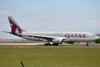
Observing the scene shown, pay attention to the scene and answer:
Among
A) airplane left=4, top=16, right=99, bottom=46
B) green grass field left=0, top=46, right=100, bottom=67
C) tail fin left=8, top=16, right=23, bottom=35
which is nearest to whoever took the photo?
green grass field left=0, top=46, right=100, bottom=67

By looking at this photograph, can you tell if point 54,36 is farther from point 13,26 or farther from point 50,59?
point 50,59

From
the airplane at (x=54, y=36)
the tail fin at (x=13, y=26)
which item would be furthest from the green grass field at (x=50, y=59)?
the tail fin at (x=13, y=26)

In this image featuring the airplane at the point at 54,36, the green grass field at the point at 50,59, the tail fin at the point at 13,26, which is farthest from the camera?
the tail fin at the point at 13,26

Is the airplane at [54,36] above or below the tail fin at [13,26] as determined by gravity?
below

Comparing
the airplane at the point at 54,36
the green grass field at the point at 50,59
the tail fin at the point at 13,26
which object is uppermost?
the tail fin at the point at 13,26

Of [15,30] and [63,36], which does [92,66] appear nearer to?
[63,36]

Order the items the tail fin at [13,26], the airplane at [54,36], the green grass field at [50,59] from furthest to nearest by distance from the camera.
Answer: the tail fin at [13,26] → the airplane at [54,36] → the green grass field at [50,59]

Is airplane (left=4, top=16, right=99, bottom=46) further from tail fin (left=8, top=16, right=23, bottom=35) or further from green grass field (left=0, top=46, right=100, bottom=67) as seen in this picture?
green grass field (left=0, top=46, right=100, bottom=67)

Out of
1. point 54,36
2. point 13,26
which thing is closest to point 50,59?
point 54,36

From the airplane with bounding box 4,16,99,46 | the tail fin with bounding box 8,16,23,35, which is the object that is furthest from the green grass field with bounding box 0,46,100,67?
the tail fin with bounding box 8,16,23,35

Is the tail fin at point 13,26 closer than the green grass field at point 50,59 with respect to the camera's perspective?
No

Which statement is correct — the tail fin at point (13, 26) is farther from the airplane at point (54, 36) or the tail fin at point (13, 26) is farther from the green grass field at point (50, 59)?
the green grass field at point (50, 59)

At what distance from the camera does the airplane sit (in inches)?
2002

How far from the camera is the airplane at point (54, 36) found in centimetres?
5084
